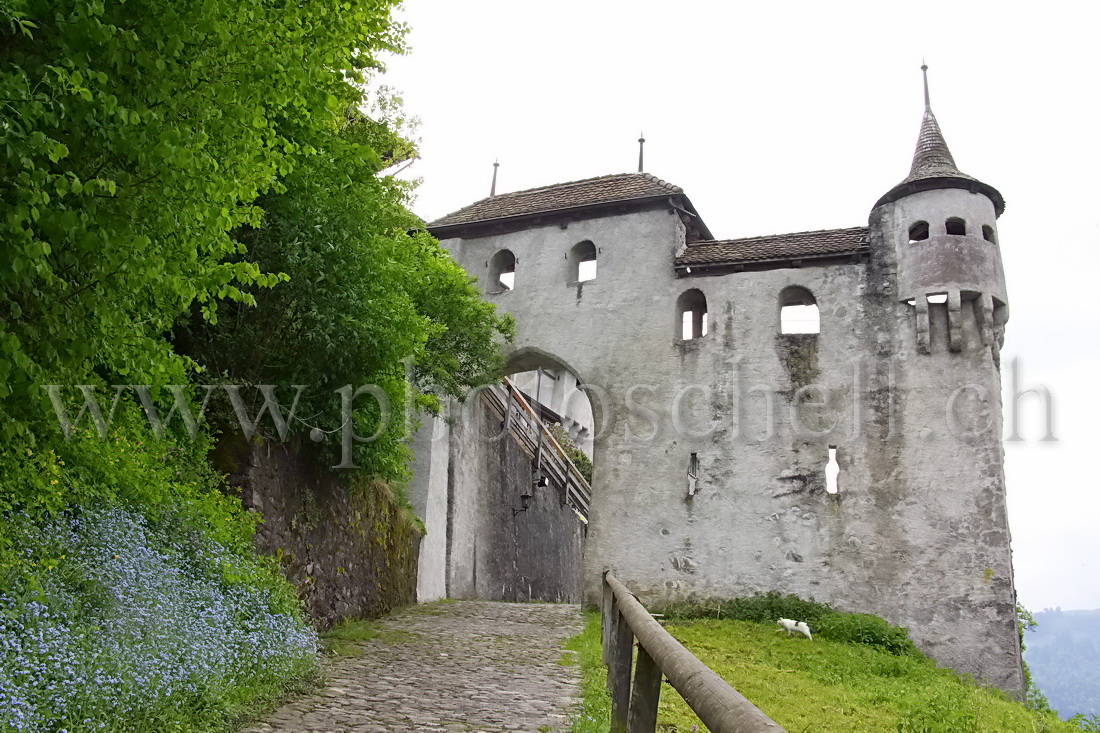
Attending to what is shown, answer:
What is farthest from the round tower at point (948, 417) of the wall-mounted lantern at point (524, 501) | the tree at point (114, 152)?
the tree at point (114, 152)

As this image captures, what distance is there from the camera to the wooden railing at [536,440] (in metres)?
23.2

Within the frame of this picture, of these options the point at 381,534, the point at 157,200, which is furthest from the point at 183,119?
the point at 381,534

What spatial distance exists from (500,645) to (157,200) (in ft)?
23.9

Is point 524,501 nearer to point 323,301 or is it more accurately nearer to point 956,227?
point 956,227

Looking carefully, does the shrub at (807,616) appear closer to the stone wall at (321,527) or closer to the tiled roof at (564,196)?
the stone wall at (321,527)

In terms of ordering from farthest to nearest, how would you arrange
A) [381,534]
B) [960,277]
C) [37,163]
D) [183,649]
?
[960,277] < [381,534] < [183,649] < [37,163]

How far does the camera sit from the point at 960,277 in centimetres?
1530

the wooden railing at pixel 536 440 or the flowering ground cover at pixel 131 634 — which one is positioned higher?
the wooden railing at pixel 536 440

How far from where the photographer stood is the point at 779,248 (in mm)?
16875

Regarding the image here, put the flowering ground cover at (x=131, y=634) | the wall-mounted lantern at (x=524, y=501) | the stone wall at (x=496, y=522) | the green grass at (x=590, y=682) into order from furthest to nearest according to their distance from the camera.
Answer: the wall-mounted lantern at (x=524, y=501)
the stone wall at (x=496, y=522)
the green grass at (x=590, y=682)
the flowering ground cover at (x=131, y=634)

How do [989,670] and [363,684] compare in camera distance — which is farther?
[989,670]

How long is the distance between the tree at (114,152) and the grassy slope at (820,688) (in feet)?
12.0

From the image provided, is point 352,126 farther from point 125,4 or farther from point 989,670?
point 989,670

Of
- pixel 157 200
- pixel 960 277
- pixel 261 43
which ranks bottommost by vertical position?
pixel 157 200
